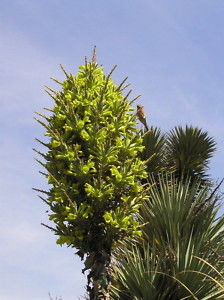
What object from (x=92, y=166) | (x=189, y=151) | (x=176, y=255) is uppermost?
(x=189, y=151)

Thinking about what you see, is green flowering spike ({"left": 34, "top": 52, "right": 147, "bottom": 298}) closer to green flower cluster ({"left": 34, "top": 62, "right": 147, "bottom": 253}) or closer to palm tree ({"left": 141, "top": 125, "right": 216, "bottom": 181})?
green flower cluster ({"left": 34, "top": 62, "right": 147, "bottom": 253})

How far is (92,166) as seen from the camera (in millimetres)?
7020

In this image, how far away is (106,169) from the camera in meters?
7.21

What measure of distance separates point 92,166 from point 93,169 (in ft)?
0.36

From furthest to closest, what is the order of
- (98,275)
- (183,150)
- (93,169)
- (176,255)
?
(183,150) → (176,255) → (93,169) → (98,275)

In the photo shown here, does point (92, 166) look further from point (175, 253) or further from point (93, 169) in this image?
point (175, 253)

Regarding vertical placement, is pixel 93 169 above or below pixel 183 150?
below

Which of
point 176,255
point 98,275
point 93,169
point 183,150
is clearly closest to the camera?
point 98,275

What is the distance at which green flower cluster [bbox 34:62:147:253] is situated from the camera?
6922 millimetres

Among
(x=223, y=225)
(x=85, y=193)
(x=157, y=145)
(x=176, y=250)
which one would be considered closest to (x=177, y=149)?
(x=157, y=145)

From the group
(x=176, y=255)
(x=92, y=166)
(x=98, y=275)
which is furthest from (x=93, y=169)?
(x=176, y=255)

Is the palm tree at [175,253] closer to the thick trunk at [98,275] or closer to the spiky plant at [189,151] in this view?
the thick trunk at [98,275]

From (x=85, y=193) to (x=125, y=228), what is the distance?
698 mm

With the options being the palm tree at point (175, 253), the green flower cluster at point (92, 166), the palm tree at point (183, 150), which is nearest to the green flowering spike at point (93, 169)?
the green flower cluster at point (92, 166)
